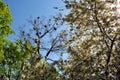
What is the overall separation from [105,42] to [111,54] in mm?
1021

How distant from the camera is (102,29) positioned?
23.9 m

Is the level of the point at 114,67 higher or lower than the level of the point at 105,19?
lower

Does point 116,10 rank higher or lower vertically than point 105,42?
higher

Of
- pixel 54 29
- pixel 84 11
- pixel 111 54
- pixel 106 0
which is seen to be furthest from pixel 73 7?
pixel 54 29

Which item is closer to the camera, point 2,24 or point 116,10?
point 116,10

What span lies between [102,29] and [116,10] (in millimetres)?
1747

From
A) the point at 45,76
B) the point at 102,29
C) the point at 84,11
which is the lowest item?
the point at 45,76

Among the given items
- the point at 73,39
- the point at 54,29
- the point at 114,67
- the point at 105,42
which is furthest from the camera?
the point at 54,29

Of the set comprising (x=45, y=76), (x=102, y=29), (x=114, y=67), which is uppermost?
(x=102, y=29)

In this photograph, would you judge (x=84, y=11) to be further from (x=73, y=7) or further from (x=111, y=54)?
(x=111, y=54)

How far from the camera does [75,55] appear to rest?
24.6m

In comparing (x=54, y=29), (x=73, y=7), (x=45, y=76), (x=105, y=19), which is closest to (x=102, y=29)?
(x=105, y=19)

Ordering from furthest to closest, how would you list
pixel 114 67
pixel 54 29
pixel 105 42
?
pixel 54 29 → pixel 105 42 → pixel 114 67

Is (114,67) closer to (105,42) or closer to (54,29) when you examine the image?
(105,42)
